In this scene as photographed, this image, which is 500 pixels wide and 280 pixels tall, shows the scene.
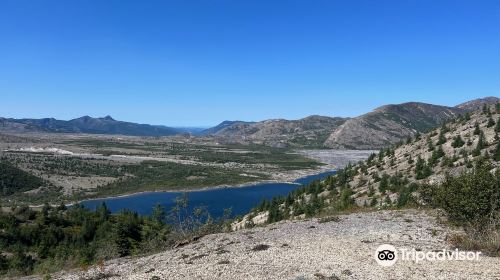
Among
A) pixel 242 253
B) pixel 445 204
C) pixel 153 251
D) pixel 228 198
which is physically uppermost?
pixel 445 204

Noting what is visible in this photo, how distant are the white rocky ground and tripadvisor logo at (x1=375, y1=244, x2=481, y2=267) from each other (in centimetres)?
44

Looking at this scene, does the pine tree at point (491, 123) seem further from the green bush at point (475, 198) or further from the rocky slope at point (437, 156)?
the green bush at point (475, 198)

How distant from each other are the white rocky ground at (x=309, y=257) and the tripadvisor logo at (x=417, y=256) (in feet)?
1.45

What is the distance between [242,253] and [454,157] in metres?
46.6

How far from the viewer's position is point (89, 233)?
3511 inches

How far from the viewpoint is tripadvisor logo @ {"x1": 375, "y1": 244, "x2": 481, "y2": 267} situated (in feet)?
71.5

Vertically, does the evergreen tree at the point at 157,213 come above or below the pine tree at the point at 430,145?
below

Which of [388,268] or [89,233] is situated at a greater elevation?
[388,268]

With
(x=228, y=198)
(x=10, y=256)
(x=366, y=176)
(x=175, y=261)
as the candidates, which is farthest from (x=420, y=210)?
(x=228, y=198)

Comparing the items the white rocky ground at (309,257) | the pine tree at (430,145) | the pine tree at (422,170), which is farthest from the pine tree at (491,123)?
the white rocky ground at (309,257)

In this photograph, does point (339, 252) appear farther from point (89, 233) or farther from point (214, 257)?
Answer: point (89, 233)

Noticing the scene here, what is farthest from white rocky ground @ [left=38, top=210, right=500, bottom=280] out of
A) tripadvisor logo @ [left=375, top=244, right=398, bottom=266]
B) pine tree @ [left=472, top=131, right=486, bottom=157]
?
pine tree @ [left=472, top=131, right=486, bottom=157]

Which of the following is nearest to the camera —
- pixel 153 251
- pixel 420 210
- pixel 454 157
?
pixel 153 251

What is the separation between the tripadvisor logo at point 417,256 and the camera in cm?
2180
